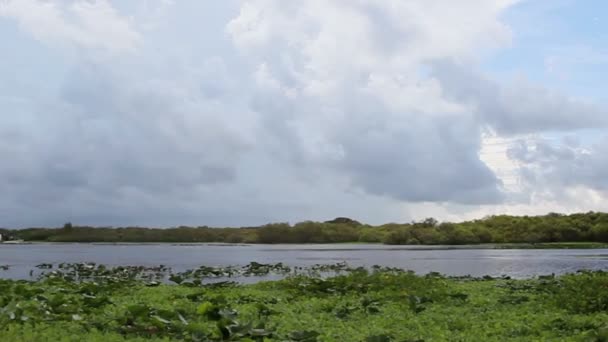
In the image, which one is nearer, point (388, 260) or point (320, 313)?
point (320, 313)

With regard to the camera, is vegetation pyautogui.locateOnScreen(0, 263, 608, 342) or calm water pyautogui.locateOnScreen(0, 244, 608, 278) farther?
calm water pyautogui.locateOnScreen(0, 244, 608, 278)

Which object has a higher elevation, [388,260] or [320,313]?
[388,260]

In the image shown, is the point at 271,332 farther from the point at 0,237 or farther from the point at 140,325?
the point at 0,237

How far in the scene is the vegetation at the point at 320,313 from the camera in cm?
1011

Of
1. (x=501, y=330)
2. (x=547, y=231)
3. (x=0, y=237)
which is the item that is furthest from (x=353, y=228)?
(x=501, y=330)

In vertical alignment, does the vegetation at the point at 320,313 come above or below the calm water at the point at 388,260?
below

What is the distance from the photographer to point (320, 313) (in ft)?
45.0

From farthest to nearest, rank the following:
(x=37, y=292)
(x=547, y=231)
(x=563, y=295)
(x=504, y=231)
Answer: (x=504, y=231) < (x=547, y=231) < (x=37, y=292) < (x=563, y=295)

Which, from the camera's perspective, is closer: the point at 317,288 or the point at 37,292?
the point at 37,292

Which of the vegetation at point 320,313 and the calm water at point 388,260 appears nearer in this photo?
the vegetation at point 320,313

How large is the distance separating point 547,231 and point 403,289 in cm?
9104

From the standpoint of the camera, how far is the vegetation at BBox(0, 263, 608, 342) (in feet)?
33.2

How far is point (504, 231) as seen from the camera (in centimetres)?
10888

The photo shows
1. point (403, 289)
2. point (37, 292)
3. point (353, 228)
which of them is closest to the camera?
point (37, 292)
